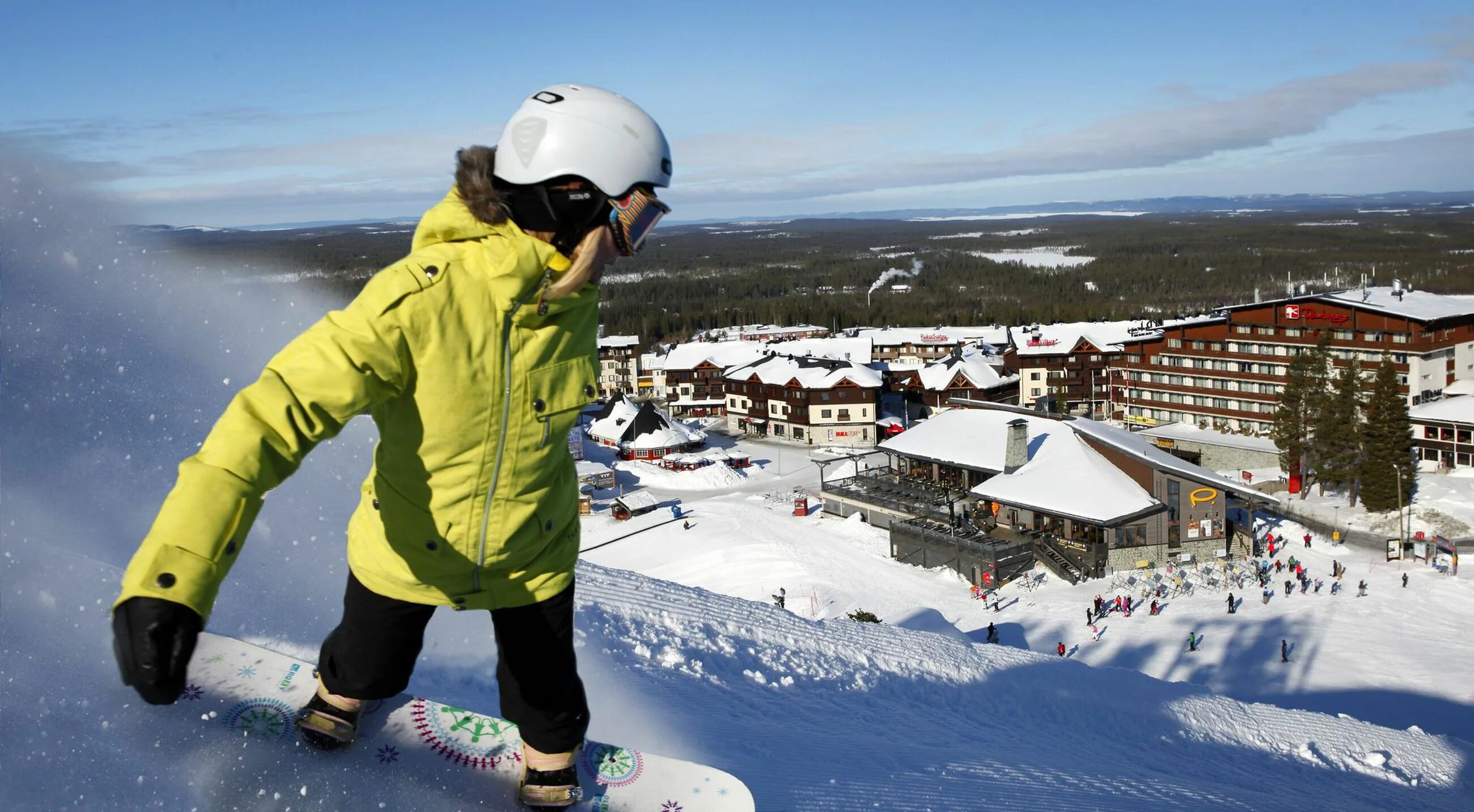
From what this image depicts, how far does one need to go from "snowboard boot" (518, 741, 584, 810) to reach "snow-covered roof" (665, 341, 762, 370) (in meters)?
49.4

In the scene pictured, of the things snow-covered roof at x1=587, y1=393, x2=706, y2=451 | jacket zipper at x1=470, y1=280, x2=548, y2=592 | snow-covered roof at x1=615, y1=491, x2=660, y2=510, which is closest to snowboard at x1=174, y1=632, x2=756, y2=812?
jacket zipper at x1=470, y1=280, x2=548, y2=592

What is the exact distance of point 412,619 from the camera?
2.90 metres

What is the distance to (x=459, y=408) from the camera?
225cm

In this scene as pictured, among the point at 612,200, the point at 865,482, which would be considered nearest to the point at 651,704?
the point at 612,200

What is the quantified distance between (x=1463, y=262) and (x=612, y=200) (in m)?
160

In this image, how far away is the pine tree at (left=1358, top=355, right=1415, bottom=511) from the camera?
29094 mm

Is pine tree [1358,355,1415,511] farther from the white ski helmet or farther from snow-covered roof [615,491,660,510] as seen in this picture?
the white ski helmet

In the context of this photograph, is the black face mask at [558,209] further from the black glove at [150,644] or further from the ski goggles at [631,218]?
the black glove at [150,644]

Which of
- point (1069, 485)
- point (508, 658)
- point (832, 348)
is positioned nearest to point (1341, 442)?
point (1069, 485)

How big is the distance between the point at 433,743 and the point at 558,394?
178cm

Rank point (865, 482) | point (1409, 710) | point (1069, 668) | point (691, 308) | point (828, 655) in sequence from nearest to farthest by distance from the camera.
Answer: point (828, 655), point (1069, 668), point (1409, 710), point (865, 482), point (691, 308)

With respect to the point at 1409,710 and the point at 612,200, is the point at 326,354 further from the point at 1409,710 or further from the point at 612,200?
the point at 1409,710

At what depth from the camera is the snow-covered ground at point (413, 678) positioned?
311 cm

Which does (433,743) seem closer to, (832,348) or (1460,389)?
(1460,389)
